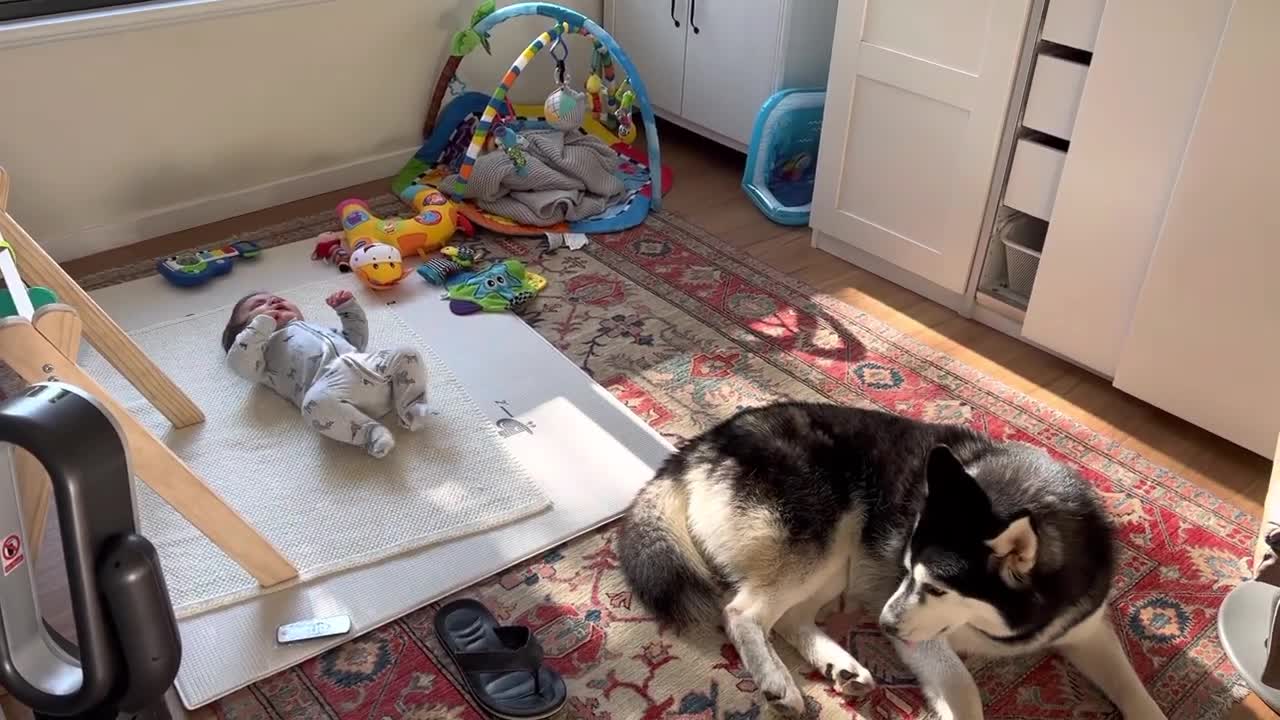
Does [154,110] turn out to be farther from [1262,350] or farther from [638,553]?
[1262,350]

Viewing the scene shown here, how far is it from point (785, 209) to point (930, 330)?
0.69 metres

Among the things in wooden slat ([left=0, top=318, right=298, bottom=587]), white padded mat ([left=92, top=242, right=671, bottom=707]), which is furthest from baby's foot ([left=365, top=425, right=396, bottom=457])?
wooden slat ([left=0, top=318, right=298, bottom=587])

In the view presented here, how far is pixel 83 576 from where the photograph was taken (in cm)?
98

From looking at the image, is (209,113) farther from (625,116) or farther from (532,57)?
(625,116)

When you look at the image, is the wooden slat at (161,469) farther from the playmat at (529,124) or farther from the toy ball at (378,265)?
the playmat at (529,124)

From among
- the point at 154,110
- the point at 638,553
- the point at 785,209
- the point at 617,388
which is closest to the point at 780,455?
the point at 638,553

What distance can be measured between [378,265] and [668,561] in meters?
1.39

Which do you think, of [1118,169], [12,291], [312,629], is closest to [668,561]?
[312,629]

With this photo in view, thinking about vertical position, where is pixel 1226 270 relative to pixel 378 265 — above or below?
above

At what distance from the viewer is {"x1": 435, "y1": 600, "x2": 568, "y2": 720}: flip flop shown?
1.50 m

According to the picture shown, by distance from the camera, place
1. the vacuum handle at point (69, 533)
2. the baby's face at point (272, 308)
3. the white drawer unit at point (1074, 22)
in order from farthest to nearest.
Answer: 1. the baby's face at point (272, 308)
2. the white drawer unit at point (1074, 22)
3. the vacuum handle at point (69, 533)

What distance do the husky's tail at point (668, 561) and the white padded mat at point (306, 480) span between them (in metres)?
0.35

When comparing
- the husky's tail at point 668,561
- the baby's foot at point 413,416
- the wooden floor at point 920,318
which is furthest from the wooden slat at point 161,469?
the wooden floor at point 920,318

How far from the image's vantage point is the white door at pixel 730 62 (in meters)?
3.08
